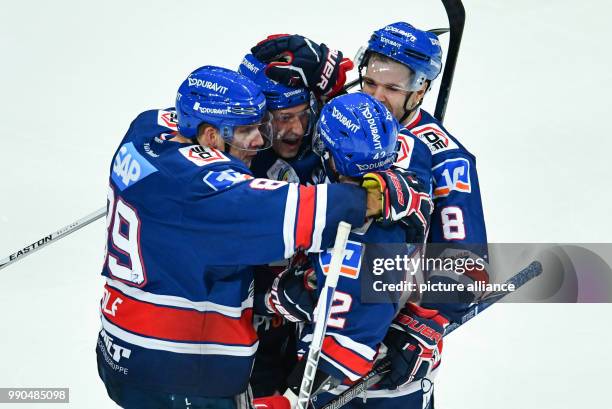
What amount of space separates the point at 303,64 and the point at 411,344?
1150mm

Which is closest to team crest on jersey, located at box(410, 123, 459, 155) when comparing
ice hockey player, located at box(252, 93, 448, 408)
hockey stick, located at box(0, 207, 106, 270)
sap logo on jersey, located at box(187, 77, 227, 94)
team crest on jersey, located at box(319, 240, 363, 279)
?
ice hockey player, located at box(252, 93, 448, 408)

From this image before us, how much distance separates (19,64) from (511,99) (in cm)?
324

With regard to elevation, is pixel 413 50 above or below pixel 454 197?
above

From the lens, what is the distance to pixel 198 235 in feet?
10.8

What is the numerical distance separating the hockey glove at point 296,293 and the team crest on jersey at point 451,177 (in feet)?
2.11

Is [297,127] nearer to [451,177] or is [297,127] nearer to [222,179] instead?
[451,177]

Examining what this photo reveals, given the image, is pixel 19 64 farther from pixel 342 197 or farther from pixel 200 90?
pixel 342 197

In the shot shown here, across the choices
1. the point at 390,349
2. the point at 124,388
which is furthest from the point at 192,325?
the point at 390,349

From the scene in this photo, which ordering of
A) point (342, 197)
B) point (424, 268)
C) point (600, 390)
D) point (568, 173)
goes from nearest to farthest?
point (342, 197)
point (424, 268)
point (600, 390)
point (568, 173)

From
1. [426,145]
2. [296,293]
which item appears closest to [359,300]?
[296,293]

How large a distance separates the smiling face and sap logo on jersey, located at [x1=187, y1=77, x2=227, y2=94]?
54 centimetres

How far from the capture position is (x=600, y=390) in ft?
15.9

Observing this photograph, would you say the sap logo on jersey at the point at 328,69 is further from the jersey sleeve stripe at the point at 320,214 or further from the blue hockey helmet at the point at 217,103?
the jersey sleeve stripe at the point at 320,214

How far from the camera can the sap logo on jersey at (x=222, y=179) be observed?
3.24m
